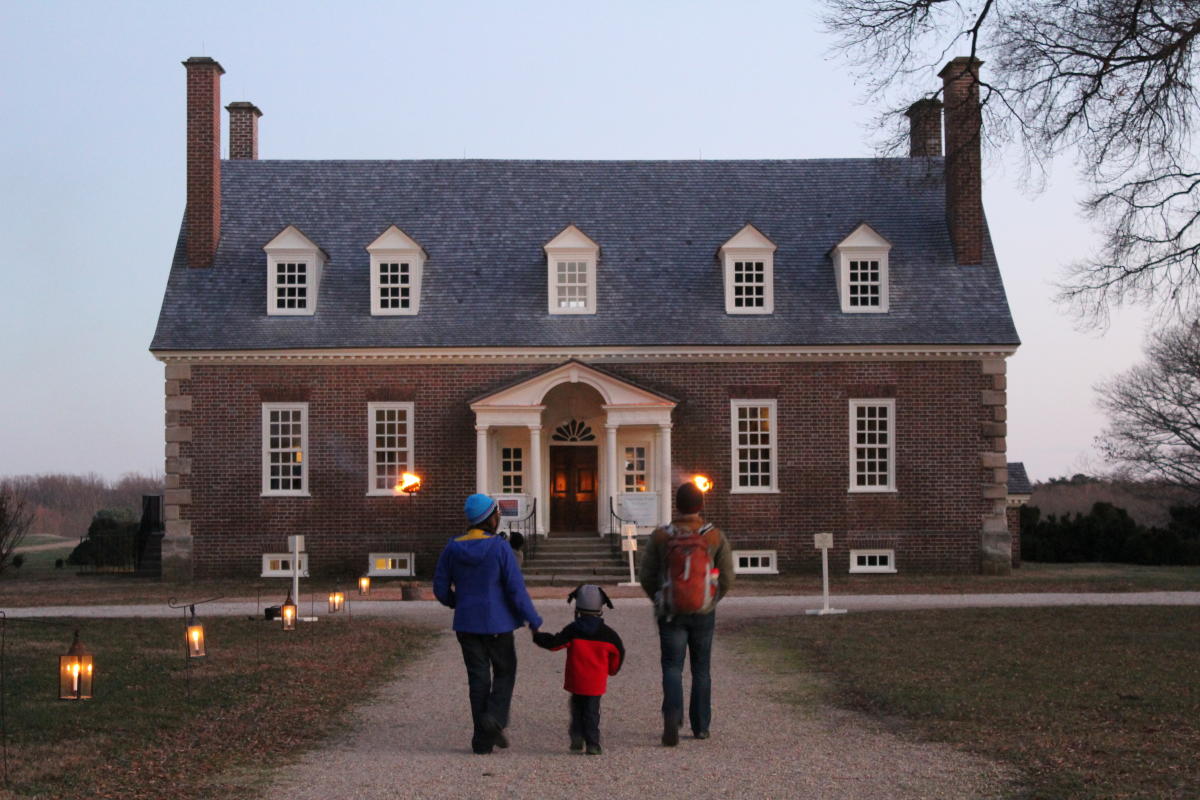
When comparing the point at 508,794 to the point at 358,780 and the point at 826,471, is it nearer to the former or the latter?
the point at 358,780

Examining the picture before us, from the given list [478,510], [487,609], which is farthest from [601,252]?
[487,609]

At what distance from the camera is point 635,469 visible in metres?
30.7

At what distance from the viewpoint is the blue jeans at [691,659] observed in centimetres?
995

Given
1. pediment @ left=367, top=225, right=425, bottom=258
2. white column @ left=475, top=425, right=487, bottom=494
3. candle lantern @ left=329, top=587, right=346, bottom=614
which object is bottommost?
candle lantern @ left=329, top=587, right=346, bottom=614

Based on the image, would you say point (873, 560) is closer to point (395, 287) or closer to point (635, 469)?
point (635, 469)

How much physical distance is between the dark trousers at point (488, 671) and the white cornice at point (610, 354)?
19806 mm

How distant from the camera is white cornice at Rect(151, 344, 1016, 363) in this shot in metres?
29.5

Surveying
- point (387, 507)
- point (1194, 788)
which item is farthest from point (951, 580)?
point (1194, 788)

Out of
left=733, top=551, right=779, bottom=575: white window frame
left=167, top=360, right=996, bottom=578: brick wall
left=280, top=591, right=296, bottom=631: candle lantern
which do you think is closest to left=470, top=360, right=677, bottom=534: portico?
left=167, top=360, right=996, bottom=578: brick wall

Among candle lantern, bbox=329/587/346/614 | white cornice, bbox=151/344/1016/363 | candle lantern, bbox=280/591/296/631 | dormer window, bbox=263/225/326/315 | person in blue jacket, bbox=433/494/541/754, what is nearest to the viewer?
person in blue jacket, bbox=433/494/541/754

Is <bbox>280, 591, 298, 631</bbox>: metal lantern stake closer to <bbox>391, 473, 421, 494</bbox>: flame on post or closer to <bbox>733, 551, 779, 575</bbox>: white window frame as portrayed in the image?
<bbox>391, 473, 421, 494</bbox>: flame on post

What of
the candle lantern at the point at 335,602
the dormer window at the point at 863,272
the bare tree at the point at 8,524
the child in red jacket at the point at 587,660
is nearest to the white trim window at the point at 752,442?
the dormer window at the point at 863,272

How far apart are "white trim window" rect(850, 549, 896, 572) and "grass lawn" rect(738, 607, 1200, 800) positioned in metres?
9.29

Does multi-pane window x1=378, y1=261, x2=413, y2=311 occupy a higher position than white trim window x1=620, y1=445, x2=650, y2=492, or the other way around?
multi-pane window x1=378, y1=261, x2=413, y2=311
